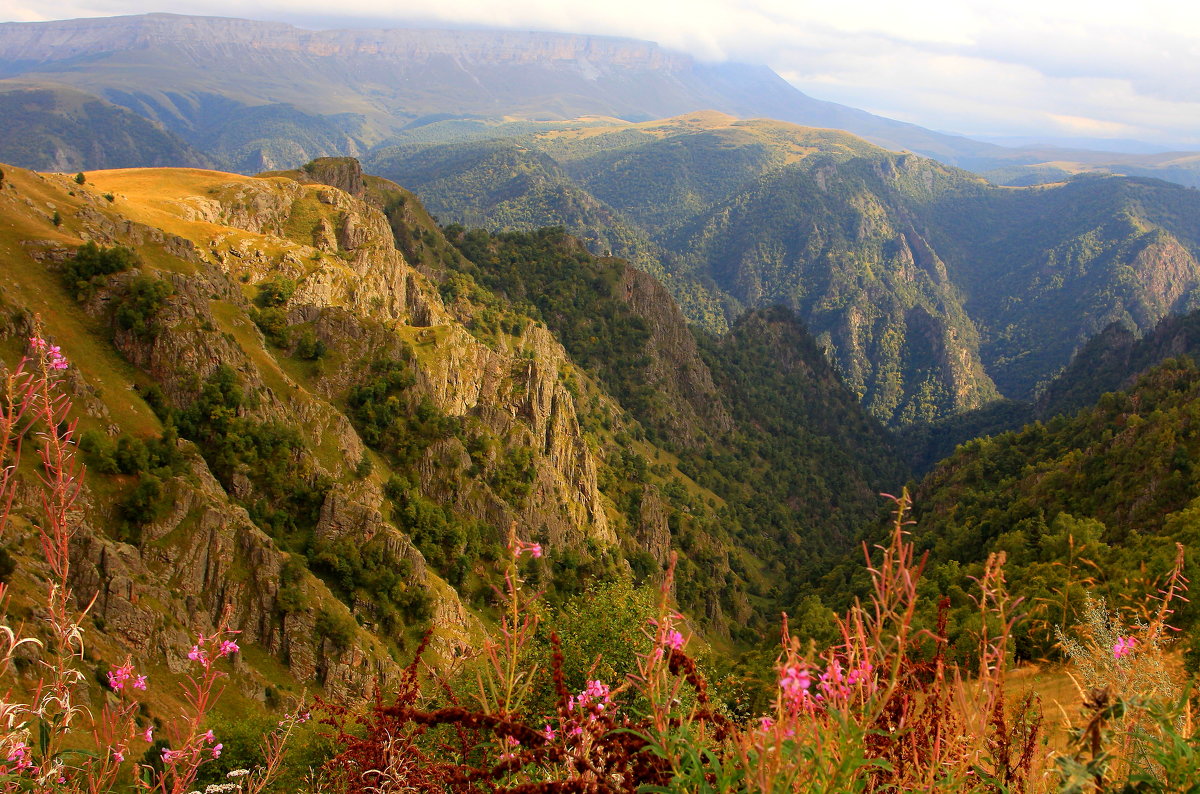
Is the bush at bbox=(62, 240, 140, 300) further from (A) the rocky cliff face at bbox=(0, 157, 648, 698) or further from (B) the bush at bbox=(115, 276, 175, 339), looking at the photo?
(B) the bush at bbox=(115, 276, 175, 339)

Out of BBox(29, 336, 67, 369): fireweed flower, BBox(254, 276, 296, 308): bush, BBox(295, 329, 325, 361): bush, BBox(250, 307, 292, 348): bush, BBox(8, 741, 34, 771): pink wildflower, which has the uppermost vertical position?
BBox(29, 336, 67, 369): fireweed flower

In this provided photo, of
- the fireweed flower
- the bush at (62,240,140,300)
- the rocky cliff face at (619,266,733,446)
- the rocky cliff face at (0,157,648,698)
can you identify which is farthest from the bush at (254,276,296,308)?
the rocky cliff face at (619,266,733,446)

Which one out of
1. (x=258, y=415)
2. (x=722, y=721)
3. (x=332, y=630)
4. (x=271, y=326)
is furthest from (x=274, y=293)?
(x=722, y=721)

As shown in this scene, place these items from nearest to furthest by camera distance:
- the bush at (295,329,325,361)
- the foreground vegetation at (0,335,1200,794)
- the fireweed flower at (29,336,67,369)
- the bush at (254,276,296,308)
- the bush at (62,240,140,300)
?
1. the foreground vegetation at (0,335,1200,794)
2. the fireweed flower at (29,336,67,369)
3. the bush at (62,240,140,300)
4. the bush at (295,329,325,361)
5. the bush at (254,276,296,308)

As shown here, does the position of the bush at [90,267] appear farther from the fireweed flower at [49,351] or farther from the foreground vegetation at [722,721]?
the foreground vegetation at [722,721]

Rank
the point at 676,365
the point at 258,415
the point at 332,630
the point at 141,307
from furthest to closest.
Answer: the point at 676,365 → the point at 258,415 → the point at 141,307 → the point at 332,630

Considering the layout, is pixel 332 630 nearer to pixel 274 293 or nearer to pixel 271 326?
pixel 271 326

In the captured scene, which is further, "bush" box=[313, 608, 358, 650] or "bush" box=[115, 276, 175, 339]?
"bush" box=[115, 276, 175, 339]

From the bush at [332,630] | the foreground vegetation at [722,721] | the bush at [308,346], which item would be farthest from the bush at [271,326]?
the foreground vegetation at [722,721]

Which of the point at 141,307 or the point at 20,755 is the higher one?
the point at 20,755

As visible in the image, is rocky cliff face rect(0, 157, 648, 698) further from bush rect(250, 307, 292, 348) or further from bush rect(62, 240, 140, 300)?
bush rect(250, 307, 292, 348)

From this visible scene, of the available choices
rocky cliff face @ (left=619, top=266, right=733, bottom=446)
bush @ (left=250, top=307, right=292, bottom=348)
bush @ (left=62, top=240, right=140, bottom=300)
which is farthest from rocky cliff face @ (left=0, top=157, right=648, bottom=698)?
rocky cliff face @ (left=619, top=266, right=733, bottom=446)

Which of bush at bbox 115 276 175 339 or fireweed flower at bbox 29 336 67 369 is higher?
fireweed flower at bbox 29 336 67 369

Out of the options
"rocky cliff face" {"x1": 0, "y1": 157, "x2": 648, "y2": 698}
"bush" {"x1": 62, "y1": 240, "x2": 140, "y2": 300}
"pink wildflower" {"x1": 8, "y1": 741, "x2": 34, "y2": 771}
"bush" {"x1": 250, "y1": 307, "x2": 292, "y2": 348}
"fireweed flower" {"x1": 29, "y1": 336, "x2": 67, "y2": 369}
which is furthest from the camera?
"bush" {"x1": 250, "y1": 307, "x2": 292, "y2": 348}
